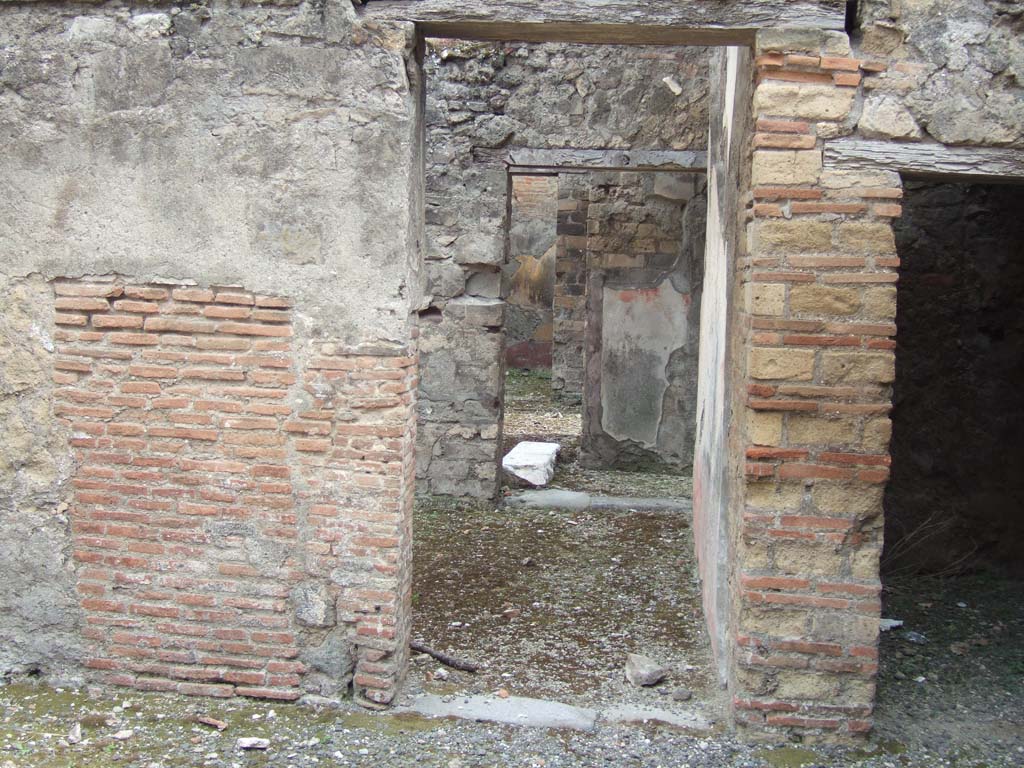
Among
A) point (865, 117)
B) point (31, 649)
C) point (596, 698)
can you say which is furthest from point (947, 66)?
point (31, 649)

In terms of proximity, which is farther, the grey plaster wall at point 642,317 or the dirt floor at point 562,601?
the grey plaster wall at point 642,317

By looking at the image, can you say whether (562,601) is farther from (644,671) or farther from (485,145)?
(485,145)

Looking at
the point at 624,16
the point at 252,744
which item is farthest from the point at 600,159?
the point at 252,744

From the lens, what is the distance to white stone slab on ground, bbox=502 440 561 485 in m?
7.59

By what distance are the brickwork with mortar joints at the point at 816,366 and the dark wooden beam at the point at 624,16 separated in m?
0.10

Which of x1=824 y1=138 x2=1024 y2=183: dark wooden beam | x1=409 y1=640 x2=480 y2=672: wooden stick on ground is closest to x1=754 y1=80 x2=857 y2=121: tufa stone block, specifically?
x1=824 y1=138 x2=1024 y2=183: dark wooden beam

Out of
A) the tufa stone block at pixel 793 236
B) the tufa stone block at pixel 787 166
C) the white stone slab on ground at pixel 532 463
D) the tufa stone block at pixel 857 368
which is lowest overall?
the white stone slab on ground at pixel 532 463

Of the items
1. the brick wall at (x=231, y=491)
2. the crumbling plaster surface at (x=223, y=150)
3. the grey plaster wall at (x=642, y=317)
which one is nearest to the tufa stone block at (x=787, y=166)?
the crumbling plaster surface at (x=223, y=150)

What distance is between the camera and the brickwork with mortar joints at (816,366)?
3.23 meters

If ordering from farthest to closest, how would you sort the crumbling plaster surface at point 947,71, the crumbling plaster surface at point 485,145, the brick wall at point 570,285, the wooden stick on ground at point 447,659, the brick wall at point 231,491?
the brick wall at point 570,285
the crumbling plaster surface at point 485,145
the wooden stick on ground at point 447,659
the brick wall at point 231,491
the crumbling plaster surface at point 947,71

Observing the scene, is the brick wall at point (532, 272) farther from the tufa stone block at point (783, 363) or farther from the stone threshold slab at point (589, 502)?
the tufa stone block at point (783, 363)

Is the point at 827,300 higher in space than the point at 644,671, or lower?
higher

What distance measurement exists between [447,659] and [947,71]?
120 inches

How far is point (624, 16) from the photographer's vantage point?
3311 millimetres
